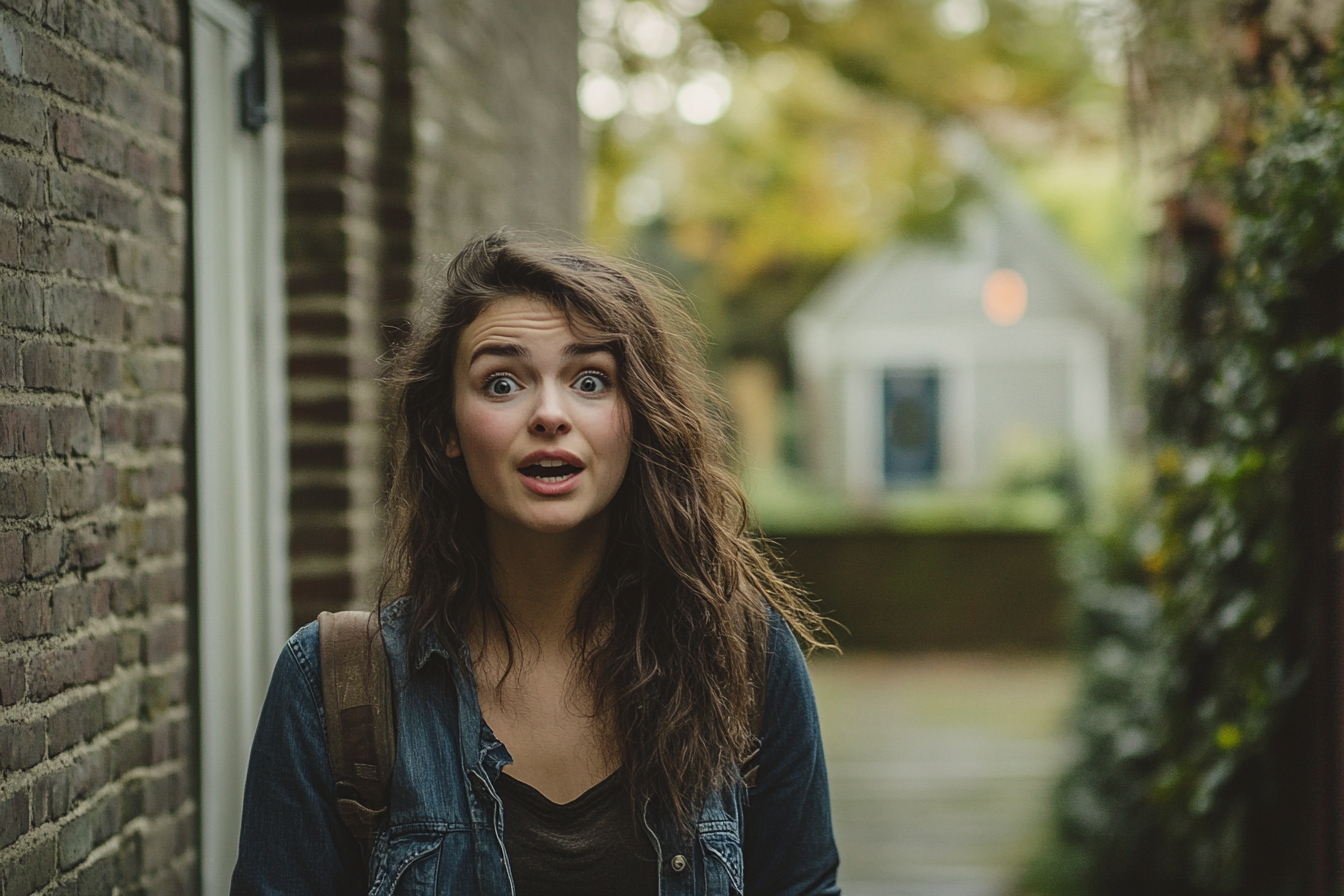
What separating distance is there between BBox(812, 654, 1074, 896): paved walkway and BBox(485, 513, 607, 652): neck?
432 cm

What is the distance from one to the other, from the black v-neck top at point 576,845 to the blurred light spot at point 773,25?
847cm

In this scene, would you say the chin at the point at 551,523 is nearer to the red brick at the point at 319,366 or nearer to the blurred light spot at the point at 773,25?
the red brick at the point at 319,366

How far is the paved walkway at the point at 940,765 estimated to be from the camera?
6117 mm

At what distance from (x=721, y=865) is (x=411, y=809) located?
0.46m

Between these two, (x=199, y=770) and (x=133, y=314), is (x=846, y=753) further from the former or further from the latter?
(x=133, y=314)

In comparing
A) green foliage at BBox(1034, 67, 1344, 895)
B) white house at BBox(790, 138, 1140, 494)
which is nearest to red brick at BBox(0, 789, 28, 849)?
green foliage at BBox(1034, 67, 1344, 895)

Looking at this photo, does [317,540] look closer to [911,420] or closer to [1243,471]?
[1243,471]

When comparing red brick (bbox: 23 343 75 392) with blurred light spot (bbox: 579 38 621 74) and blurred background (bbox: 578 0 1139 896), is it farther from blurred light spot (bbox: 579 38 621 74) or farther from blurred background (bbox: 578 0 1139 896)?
blurred light spot (bbox: 579 38 621 74)

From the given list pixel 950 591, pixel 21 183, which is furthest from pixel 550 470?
pixel 950 591

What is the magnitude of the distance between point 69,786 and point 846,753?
7186 mm

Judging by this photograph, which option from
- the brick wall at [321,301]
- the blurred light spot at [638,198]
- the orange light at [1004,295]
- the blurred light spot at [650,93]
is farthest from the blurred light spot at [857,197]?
the brick wall at [321,301]

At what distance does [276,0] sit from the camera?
3.15 metres

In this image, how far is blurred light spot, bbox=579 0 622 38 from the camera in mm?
9945

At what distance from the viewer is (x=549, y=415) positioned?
1.77 metres
